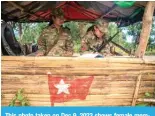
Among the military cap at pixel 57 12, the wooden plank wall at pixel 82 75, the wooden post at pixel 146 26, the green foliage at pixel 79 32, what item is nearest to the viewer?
the wooden plank wall at pixel 82 75

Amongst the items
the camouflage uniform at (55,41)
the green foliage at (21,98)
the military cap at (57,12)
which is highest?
the military cap at (57,12)

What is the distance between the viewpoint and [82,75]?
4590mm

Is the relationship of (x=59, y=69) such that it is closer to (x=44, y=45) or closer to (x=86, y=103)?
(x=86, y=103)

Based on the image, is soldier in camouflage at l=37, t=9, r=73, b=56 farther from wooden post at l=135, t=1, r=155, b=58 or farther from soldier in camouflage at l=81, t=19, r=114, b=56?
wooden post at l=135, t=1, r=155, b=58

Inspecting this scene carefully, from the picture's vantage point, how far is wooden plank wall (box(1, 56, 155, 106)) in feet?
14.8

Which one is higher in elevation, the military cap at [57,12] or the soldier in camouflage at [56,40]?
the military cap at [57,12]

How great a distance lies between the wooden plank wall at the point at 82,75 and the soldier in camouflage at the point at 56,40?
Answer: 1.26 m

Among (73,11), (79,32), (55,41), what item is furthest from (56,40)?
(79,32)

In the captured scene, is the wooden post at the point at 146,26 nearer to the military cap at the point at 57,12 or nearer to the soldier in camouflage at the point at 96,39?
the soldier in camouflage at the point at 96,39

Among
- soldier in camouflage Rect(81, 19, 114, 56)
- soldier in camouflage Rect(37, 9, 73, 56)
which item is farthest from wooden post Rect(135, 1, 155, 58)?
soldier in camouflage Rect(37, 9, 73, 56)

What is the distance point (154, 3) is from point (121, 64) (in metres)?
0.84

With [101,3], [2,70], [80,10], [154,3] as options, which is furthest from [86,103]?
[80,10]

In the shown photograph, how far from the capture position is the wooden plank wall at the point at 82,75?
4523 millimetres

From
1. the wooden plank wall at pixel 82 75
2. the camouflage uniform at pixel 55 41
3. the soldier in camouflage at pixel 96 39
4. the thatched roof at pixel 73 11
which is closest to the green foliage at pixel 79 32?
the thatched roof at pixel 73 11
